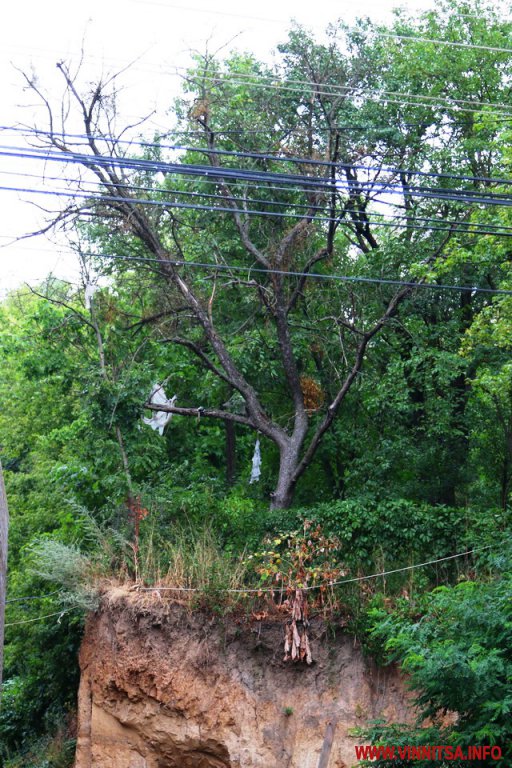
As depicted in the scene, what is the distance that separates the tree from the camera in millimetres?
17109

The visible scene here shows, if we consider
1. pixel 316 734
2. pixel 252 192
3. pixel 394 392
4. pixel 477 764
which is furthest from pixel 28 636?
pixel 477 764

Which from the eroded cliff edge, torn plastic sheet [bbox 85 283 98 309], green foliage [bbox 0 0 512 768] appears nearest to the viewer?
the eroded cliff edge

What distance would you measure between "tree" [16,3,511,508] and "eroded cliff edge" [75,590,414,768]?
170 inches

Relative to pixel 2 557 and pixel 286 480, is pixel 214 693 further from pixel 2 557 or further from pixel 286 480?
pixel 2 557

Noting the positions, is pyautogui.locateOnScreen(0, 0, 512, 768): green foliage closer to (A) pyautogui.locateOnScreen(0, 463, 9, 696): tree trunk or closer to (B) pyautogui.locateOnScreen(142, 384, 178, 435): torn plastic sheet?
(B) pyautogui.locateOnScreen(142, 384, 178, 435): torn plastic sheet

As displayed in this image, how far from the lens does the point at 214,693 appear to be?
504 inches

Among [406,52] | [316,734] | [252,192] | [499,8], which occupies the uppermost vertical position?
[499,8]

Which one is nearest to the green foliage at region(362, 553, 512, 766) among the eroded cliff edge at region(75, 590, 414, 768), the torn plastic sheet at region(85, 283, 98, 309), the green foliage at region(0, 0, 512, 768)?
the eroded cliff edge at region(75, 590, 414, 768)

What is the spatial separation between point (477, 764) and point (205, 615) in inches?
241

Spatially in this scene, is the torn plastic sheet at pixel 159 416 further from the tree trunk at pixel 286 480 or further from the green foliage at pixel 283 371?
the tree trunk at pixel 286 480

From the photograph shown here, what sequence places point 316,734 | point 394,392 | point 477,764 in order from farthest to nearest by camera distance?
point 394,392 → point 316,734 → point 477,764

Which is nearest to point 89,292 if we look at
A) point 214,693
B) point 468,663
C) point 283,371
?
point 283,371

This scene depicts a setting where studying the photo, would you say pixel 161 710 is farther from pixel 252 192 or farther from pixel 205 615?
pixel 252 192

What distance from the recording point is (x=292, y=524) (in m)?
15.0
